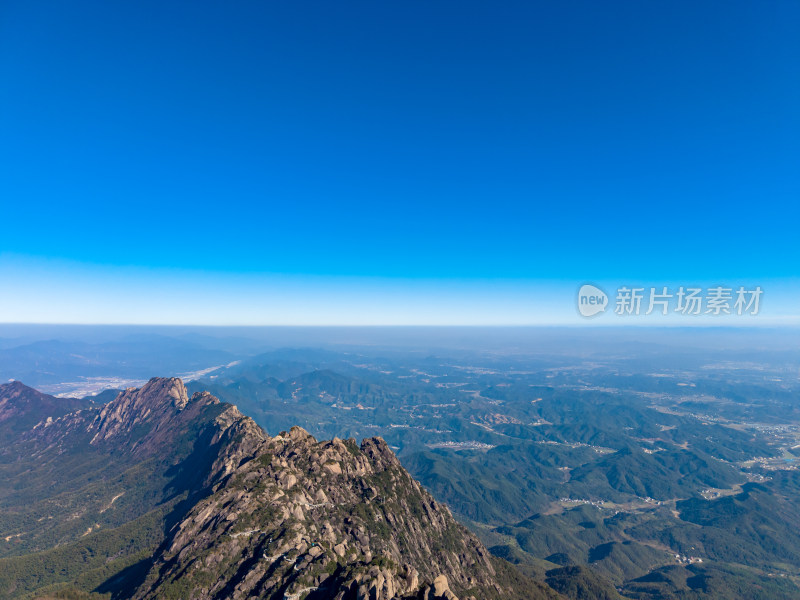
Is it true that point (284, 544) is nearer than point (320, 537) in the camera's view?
Yes

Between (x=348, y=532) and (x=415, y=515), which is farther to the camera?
(x=415, y=515)

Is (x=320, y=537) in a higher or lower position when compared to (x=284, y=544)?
lower

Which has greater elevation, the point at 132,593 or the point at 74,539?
the point at 132,593

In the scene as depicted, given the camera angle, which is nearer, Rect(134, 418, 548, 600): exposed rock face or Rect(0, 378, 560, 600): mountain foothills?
Rect(134, 418, 548, 600): exposed rock face

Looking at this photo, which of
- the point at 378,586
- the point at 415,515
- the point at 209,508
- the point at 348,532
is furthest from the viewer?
the point at 415,515

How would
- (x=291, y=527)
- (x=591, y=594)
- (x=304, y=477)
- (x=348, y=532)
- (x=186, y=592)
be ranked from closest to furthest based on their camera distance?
1. (x=186, y=592)
2. (x=291, y=527)
3. (x=348, y=532)
4. (x=304, y=477)
5. (x=591, y=594)

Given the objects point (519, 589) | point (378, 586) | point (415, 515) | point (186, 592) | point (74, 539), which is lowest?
point (74, 539)

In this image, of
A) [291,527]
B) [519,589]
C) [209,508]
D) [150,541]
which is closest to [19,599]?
→ [150,541]

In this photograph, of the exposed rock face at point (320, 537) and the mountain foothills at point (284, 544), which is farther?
the mountain foothills at point (284, 544)

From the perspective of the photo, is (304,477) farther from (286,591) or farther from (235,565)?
(286,591)
